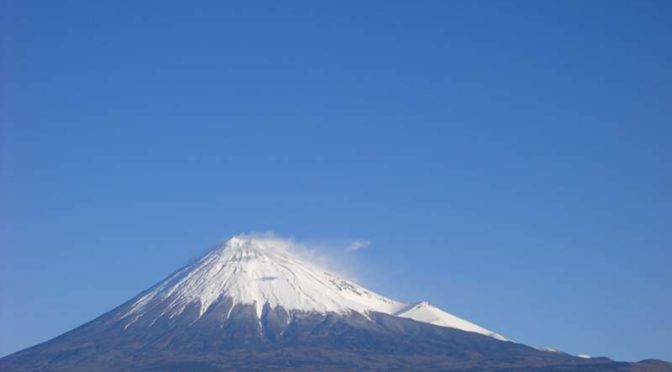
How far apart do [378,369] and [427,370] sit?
779 centimetres

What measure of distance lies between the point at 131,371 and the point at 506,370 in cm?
5895

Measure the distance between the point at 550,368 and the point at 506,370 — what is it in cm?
714

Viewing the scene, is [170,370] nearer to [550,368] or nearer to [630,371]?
[550,368]

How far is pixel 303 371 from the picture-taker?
Answer: 197 meters

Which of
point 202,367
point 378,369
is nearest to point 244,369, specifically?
point 202,367

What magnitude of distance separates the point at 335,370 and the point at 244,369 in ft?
47.3

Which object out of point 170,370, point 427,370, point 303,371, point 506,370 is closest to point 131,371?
point 170,370

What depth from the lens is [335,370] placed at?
200 metres

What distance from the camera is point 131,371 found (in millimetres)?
197000

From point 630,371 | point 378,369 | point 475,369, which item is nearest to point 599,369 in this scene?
point 630,371

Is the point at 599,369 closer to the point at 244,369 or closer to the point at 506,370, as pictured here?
the point at 506,370

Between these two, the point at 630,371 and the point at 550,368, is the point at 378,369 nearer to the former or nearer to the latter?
the point at 550,368

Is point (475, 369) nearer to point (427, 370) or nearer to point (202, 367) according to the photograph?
point (427, 370)

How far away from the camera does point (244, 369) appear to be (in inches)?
7805
